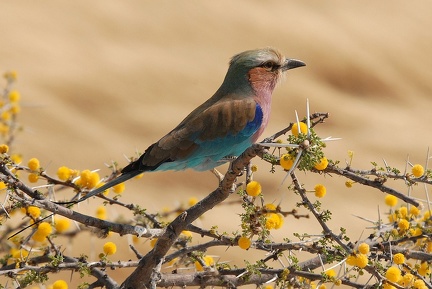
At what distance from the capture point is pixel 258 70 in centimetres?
342

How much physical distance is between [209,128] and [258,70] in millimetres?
499

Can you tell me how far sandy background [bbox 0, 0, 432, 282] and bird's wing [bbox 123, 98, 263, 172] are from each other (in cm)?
220

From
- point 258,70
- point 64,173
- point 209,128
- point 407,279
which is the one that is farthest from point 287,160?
point 258,70

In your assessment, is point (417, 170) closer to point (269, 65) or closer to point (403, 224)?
point (403, 224)

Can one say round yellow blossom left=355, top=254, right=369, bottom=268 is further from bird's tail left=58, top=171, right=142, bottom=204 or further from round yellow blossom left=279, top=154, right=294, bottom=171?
bird's tail left=58, top=171, right=142, bottom=204

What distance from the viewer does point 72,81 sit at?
7.05 m

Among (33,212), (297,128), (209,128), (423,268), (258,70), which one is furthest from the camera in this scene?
(258,70)

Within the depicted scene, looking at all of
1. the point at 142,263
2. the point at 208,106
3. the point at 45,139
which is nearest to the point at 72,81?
the point at 45,139

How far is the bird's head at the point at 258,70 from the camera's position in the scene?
11.1 ft

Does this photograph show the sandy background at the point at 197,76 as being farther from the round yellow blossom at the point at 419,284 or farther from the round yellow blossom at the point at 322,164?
the round yellow blossom at the point at 322,164

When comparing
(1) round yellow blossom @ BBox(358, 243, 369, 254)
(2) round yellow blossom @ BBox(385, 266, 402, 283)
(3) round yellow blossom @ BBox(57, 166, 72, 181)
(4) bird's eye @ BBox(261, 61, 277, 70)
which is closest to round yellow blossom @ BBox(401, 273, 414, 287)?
(2) round yellow blossom @ BBox(385, 266, 402, 283)

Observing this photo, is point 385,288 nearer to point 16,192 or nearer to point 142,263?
point 142,263

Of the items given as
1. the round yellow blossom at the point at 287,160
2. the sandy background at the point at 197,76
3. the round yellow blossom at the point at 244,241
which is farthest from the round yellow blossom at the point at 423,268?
the sandy background at the point at 197,76

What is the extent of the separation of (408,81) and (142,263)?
612 centimetres
